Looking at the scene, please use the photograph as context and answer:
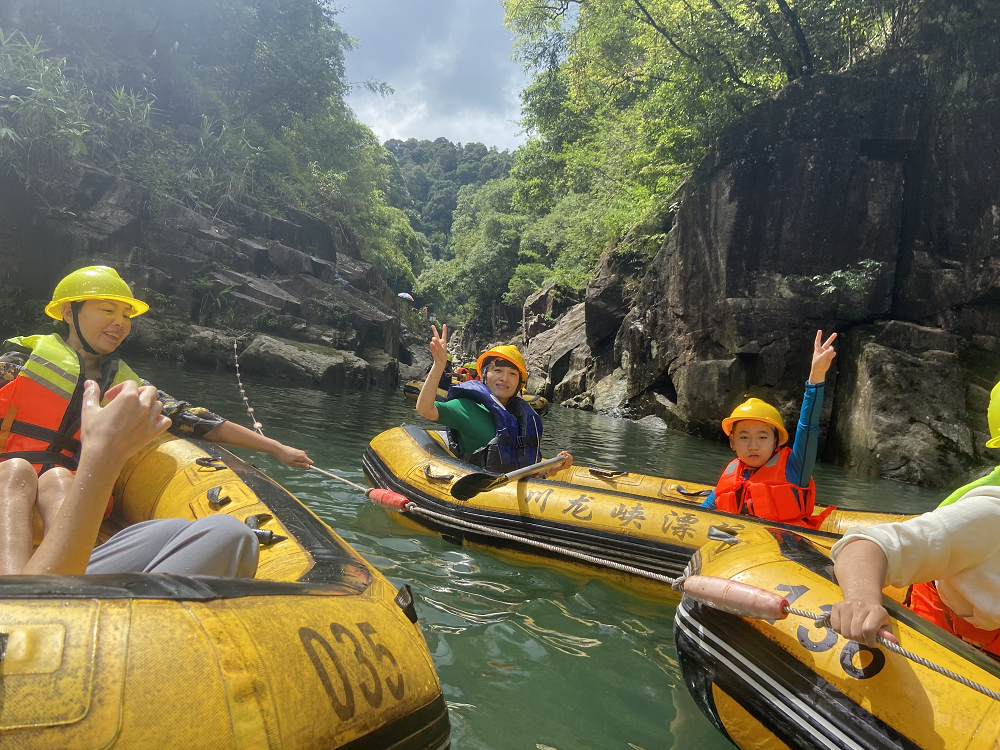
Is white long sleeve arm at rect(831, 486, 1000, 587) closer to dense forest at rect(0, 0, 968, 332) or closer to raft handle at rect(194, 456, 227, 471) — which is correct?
raft handle at rect(194, 456, 227, 471)

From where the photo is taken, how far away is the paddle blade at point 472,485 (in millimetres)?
4391

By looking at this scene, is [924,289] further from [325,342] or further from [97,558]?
[325,342]

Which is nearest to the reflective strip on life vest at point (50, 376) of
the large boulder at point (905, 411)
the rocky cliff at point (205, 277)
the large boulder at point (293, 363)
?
the large boulder at point (905, 411)

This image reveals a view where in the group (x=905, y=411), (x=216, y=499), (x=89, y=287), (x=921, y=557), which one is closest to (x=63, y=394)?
(x=89, y=287)

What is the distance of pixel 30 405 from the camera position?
2775mm

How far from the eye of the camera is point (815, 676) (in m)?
1.79

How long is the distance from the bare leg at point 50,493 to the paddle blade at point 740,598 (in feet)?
7.15

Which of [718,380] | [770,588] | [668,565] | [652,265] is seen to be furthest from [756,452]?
[652,265]

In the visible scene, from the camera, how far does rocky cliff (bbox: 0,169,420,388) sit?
681 inches

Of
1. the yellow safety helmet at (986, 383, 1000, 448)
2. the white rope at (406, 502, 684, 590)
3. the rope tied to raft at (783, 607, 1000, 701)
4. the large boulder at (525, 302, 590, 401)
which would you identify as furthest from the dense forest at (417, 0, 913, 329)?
the rope tied to raft at (783, 607, 1000, 701)

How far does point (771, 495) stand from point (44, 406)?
402 centimetres

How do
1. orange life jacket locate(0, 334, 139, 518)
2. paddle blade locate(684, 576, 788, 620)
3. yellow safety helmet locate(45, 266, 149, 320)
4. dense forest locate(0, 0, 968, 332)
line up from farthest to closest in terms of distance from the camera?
dense forest locate(0, 0, 968, 332), yellow safety helmet locate(45, 266, 149, 320), orange life jacket locate(0, 334, 139, 518), paddle blade locate(684, 576, 788, 620)

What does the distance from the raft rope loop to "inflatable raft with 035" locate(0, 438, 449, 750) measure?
107 cm

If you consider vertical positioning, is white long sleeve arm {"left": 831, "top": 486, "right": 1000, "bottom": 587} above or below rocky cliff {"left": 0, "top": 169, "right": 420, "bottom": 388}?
below
